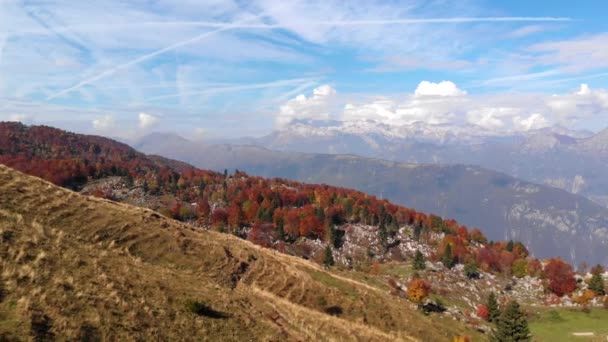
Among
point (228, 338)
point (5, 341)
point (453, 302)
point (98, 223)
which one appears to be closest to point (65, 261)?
point (5, 341)

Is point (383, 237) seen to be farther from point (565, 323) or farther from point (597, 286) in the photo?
point (565, 323)

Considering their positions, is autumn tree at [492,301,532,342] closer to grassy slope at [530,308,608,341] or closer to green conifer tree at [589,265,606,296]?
grassy slope at [530,308,608,341]

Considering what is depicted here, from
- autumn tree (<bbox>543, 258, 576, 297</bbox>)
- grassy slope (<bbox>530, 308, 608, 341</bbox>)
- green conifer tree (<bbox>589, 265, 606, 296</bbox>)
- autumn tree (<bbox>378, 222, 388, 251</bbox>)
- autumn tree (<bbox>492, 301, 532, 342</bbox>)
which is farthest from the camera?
autumn tree (<bbox>378, 222, 388, 251</bbox>)

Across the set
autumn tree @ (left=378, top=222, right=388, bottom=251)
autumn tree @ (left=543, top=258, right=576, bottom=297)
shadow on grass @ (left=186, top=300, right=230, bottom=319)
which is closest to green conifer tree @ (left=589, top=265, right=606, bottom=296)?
autumn tree @ (left=543, top=258, right=576, bottom=297)

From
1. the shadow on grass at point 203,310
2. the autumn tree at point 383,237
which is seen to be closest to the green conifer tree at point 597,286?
the autumn tree at point 383,237

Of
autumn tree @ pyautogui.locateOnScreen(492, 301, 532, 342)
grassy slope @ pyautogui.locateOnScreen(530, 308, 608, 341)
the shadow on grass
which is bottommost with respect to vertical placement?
grassy slope @ pyautogui.locateOnScreen(530, 308, 608, 341)

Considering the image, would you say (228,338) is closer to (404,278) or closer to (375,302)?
(375,302)

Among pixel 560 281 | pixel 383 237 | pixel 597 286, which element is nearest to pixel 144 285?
pixel 597 286
